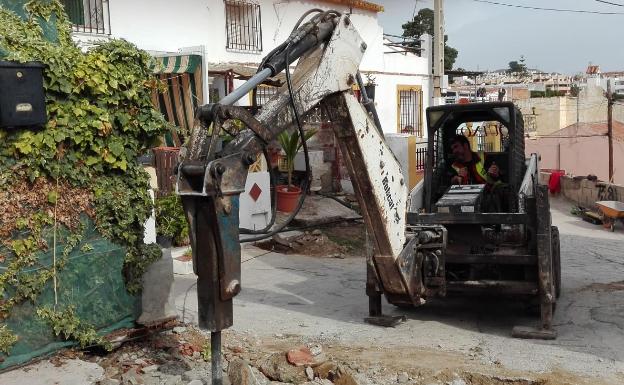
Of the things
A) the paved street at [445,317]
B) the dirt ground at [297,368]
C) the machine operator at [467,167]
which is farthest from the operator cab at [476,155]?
the dirt ground at [297,368]

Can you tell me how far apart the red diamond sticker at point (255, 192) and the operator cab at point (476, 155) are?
4672 mm

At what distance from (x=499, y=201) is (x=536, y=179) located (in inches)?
31.0

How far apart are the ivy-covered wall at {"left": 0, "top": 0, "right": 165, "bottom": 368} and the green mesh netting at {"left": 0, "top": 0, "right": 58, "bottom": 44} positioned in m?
0.01

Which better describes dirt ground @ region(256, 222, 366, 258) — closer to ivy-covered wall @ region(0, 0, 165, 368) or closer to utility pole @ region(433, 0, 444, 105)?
ivy-covered wall @ region(0, 0, 165, 368)

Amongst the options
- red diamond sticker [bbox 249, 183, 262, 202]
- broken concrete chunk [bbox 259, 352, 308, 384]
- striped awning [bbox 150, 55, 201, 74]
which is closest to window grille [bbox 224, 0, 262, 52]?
striped awning [bbox 150, 55, 201, 74]

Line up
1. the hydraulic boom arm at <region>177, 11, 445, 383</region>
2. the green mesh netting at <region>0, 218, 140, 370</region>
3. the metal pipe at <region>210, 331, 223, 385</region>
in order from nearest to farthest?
the hydraulic boom arm at <region>177, 11, 445, 383</region> < the metal pipe at <region>210, 331, 223, 385</region> < the green mesh netting at <region>0, 218, 140, 370</region>

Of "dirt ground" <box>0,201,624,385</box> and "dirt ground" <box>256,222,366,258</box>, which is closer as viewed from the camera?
"dirt ground" <box>0,201,624,385</box>

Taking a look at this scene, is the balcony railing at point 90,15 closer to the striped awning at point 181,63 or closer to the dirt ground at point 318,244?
the striped awning at point 181,63

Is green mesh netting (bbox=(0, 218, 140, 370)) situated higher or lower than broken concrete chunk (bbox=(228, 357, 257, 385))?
higher

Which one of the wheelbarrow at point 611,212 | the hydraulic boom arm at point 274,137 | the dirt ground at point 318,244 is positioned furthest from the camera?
the wheelbarrow at point 611,212

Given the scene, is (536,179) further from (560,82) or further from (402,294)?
(560,82)

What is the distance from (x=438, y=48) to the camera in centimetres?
2345

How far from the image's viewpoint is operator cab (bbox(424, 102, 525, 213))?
811 cm

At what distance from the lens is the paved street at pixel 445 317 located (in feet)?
21.7
